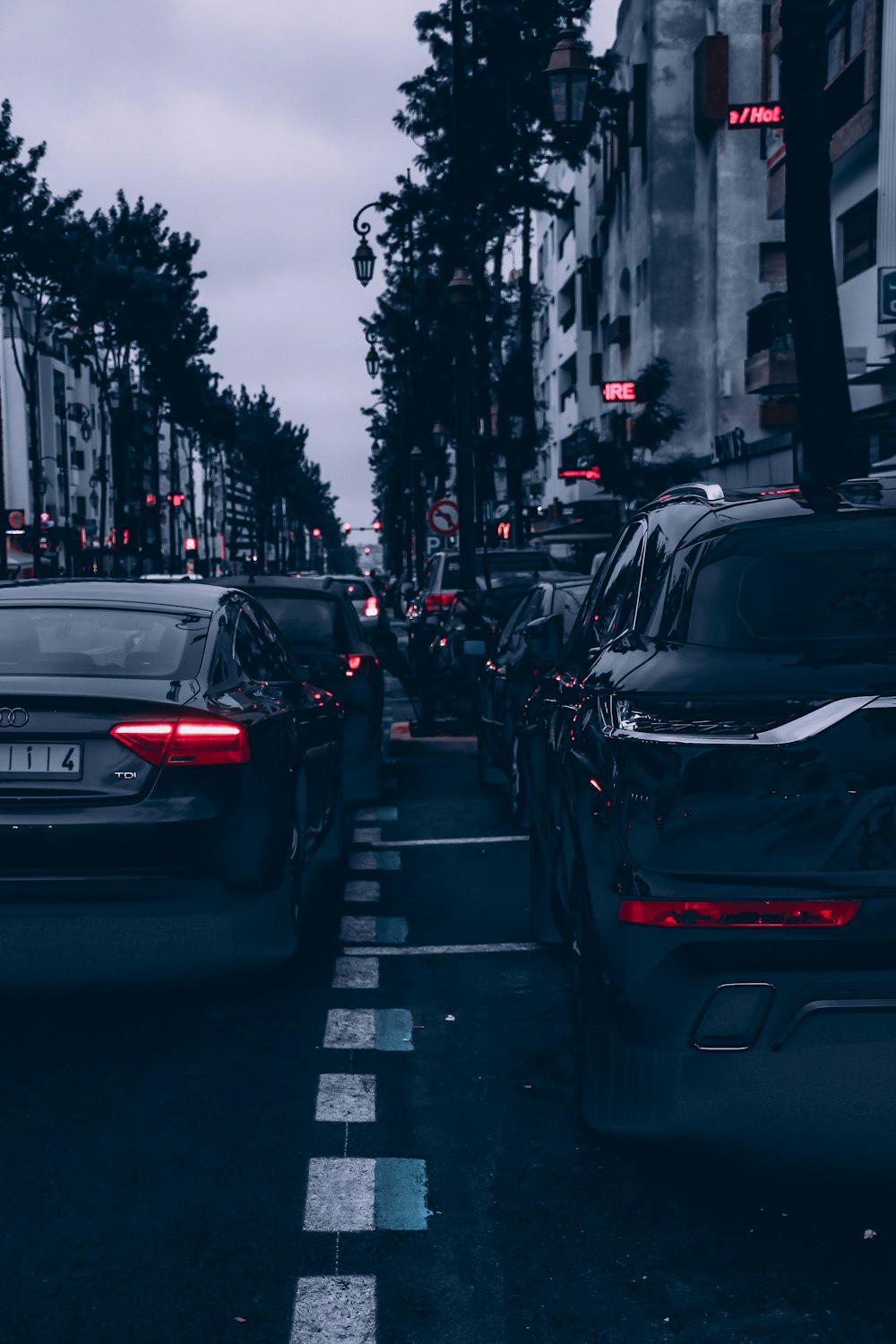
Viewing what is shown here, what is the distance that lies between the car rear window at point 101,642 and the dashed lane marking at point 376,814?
529 cm

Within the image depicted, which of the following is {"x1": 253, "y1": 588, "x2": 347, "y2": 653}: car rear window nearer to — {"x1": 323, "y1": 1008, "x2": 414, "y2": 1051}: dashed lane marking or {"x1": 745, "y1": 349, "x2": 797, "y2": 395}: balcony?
{"x1": 323, "y1": 1008, "x2": 414, "y2": 1051}: dashed lane marking

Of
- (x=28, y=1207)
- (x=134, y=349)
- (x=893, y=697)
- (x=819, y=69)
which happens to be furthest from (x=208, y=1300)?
(x=134, y=349)

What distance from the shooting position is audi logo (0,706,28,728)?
5.42 metres

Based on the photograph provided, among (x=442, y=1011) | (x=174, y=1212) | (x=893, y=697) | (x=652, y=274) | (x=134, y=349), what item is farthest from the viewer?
(x=134, y=349)

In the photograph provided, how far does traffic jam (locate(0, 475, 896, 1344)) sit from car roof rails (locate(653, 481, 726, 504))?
0.03 m

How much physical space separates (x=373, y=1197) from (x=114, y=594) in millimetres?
2996

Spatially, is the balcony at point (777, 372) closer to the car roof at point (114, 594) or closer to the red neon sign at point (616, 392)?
the red neon sign at point (616, 392)

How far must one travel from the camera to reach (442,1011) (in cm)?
634

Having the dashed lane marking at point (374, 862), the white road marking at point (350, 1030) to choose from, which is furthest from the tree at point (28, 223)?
the white road marking at point (350, 1030)

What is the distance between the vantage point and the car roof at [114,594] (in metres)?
6.47

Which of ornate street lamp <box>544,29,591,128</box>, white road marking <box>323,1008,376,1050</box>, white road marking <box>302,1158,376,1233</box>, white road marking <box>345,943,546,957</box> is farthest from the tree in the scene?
white road marking <box>302,1158,376,1233</box>

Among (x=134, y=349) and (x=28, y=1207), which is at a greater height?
(x=134, y=349)

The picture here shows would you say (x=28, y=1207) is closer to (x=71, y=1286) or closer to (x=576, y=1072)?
(x=71, y=1286)

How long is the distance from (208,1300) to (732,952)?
1.38 meters
